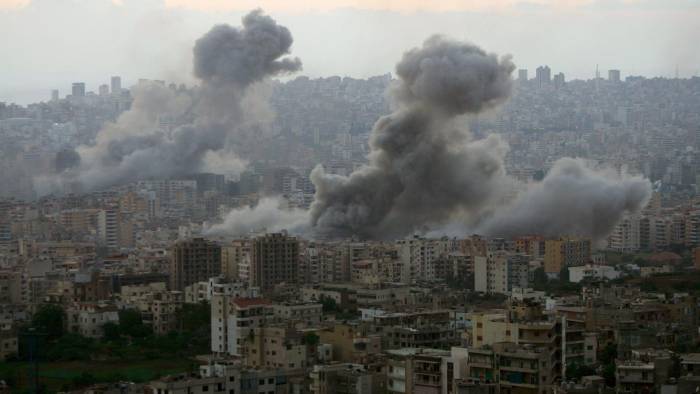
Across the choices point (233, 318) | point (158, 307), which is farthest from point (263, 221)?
point (233, 318)

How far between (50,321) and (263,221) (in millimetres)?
16564

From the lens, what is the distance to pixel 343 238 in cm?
3541

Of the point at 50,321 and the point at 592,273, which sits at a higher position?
the point at 592,273

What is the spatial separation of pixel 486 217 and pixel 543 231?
5.35 feet

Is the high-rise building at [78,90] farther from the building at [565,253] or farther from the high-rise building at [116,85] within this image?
the building at [565,253]

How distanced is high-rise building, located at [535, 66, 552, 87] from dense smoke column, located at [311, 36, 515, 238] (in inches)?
1746

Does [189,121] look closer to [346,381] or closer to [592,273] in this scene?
[592,273]

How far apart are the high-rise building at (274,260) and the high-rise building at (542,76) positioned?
50.9m

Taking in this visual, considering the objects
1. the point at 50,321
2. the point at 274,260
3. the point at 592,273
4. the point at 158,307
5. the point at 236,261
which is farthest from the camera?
the point at 236,261

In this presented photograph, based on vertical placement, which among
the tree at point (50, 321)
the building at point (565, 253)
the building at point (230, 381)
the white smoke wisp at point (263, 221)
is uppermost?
the white smoke wisp at point (263, 221)

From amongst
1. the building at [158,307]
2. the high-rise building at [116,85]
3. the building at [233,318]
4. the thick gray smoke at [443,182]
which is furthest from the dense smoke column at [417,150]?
the high-rise building at [116,85]

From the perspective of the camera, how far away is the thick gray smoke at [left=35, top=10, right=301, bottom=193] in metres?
42.5

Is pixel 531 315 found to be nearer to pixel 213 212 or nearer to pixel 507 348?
pixel 507 348

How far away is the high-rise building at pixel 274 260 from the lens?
99.2ft
